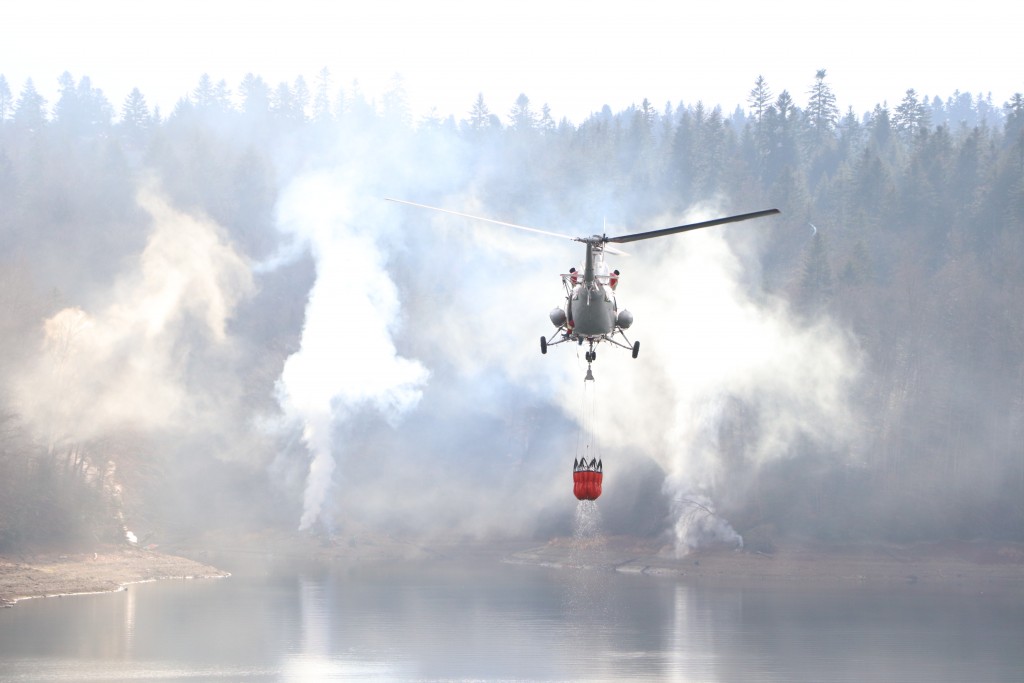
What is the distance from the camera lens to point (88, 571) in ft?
425

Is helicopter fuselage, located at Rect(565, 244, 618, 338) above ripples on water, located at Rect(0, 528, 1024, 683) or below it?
above

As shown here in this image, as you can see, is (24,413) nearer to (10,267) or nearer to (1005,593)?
(10,267)

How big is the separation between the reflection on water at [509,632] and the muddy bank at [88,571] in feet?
5.44

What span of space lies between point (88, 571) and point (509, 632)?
40.4 meters

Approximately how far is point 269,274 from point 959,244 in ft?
280

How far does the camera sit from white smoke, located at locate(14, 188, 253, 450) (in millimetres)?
134375

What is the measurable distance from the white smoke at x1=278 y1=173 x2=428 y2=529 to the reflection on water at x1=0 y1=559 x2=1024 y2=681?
765 inches

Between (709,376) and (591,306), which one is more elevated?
(709,376)

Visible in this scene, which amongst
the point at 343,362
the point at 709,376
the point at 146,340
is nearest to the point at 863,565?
the point at 709,376

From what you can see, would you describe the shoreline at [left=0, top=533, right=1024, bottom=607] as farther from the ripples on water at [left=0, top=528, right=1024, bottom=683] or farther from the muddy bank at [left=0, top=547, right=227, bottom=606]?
the ripples on water at [left=0, top=528, right=1024, bottom=683]

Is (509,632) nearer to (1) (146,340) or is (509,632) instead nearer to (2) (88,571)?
(2) (88,571)

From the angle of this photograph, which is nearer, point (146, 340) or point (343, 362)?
point (146, 340)

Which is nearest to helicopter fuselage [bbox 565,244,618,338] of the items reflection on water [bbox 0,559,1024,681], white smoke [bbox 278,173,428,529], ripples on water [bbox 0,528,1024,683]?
ripples on water [bbox 0,528,1024,683]

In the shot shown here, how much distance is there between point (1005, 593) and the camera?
5271 inches
